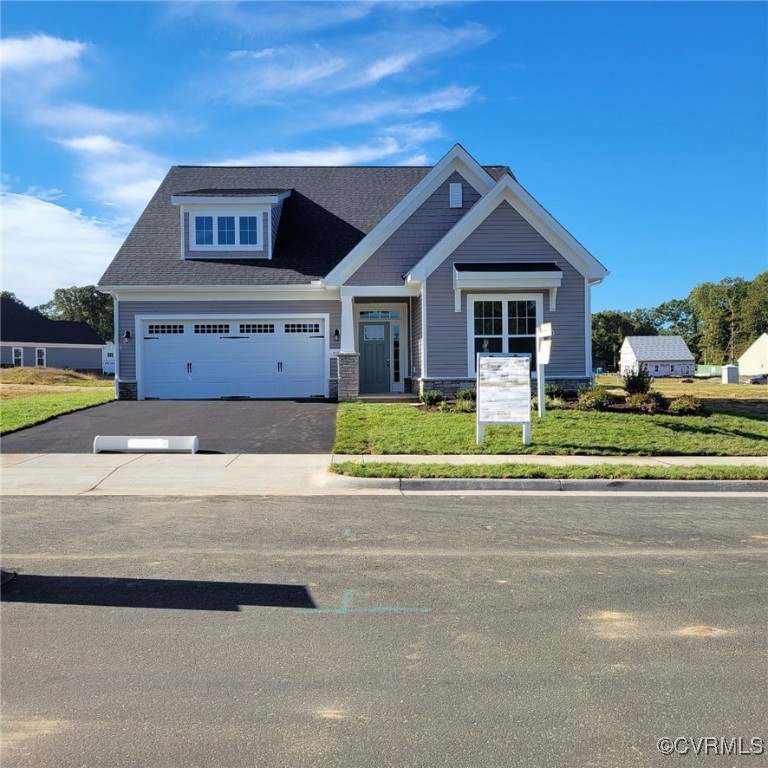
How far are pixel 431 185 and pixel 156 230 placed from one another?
10.3m

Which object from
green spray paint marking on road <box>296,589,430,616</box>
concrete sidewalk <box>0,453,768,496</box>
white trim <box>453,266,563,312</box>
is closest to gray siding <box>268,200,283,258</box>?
white trim <box>453,266,563,312</box>

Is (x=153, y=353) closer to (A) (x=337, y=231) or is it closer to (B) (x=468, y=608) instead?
(A) (x=337, y=231)

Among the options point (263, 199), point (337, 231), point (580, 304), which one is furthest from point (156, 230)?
point (580, 304)

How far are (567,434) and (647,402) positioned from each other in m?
3.67

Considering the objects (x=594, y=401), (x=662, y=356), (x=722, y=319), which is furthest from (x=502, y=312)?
(x=722, y=319)

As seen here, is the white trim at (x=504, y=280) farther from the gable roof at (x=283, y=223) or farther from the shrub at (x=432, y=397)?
the gable roof at (x=283, y=223)

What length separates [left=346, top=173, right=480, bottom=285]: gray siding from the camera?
20.0 metres

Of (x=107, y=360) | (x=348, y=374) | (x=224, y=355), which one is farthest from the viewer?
(x=107, y=360)

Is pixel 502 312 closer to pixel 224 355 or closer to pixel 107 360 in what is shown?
pixel 224 355

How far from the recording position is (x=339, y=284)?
19953 mm

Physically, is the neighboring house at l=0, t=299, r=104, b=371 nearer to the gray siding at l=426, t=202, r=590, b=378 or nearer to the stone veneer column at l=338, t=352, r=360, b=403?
the stone veneer column at l=338, t=352, r=360, b=403

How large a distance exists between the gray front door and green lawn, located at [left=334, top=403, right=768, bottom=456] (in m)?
5.71
